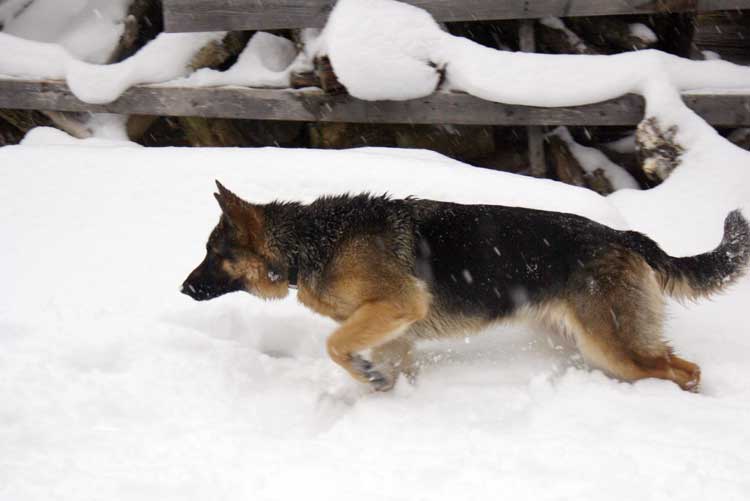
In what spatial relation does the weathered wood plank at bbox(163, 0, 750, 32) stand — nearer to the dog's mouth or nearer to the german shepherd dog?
the german shepherd dog

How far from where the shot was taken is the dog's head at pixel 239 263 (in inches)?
157

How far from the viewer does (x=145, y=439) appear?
10.5 feet

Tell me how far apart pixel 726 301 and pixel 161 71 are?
21.4 feet

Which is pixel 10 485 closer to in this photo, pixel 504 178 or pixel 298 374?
pixel 298 374

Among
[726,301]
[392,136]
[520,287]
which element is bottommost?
[392,136]

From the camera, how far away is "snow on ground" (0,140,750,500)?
9.43 feet

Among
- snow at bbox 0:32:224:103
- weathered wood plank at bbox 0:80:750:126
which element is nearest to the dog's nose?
weathered wood plank at bbox 0:80:750:126

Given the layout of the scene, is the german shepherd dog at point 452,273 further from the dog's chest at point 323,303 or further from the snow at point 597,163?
the snow at point 597,163

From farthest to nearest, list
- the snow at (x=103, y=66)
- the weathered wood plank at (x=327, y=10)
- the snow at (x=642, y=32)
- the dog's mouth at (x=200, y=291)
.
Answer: the snow at (x=103, y=66)
the snow at (x=642, y=32)
the weathered wood plank at (x=327, y=10)
the dog's mouth at (x=200, y=291)

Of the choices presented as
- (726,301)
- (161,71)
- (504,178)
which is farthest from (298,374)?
(161,71)

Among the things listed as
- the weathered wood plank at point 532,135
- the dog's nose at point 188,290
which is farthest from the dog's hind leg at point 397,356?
the weathered wood plank at point 532,135

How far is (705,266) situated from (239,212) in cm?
278

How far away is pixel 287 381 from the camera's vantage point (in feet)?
12.9

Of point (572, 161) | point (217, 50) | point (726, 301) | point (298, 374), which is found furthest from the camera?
point (217, 50)
